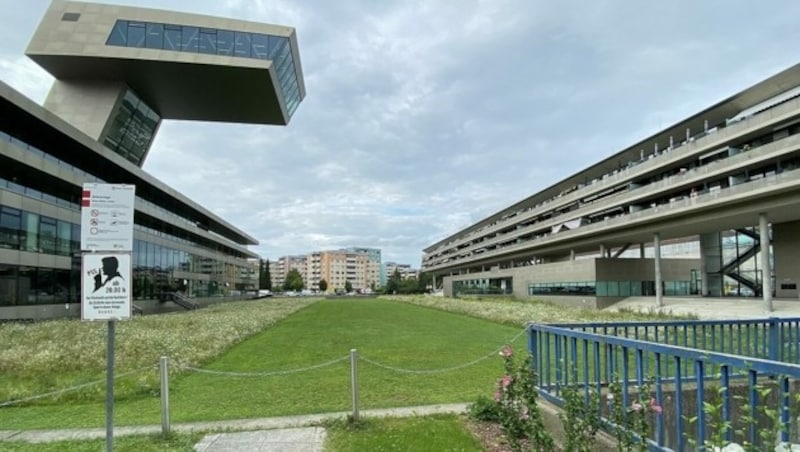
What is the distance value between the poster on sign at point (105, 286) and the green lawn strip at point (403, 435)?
10.4 ft

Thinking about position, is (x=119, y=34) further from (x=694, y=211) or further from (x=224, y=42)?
(x=694, y=211)

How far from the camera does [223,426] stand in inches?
299

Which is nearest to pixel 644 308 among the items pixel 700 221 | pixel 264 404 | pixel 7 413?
pixel 700 221

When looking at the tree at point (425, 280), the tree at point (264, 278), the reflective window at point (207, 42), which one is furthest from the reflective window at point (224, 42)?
the tree at point (425, 280)

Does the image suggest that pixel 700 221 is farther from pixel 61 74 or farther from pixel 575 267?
pixel 61 74

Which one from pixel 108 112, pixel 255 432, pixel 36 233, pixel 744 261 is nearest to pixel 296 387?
pixel 255 432

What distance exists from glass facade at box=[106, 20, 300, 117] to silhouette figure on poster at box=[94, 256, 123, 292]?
34.4 metres

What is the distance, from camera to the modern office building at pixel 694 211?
33344 mm

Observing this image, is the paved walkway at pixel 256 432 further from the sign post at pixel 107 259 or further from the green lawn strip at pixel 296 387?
the sign post at pixel 107 259

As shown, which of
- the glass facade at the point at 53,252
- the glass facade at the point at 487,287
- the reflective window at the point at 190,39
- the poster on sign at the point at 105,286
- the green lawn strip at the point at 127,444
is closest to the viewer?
the poster on sign at the point at 105,286

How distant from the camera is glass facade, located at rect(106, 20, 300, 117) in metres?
35.5

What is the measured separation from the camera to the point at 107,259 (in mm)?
5395

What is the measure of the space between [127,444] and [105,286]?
276 cm

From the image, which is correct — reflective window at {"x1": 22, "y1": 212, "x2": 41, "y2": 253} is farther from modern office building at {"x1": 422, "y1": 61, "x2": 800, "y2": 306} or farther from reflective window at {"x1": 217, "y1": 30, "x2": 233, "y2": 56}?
modern office building at {"x1": 422, "y1": 61, "x2": 800, "y2": 306}
